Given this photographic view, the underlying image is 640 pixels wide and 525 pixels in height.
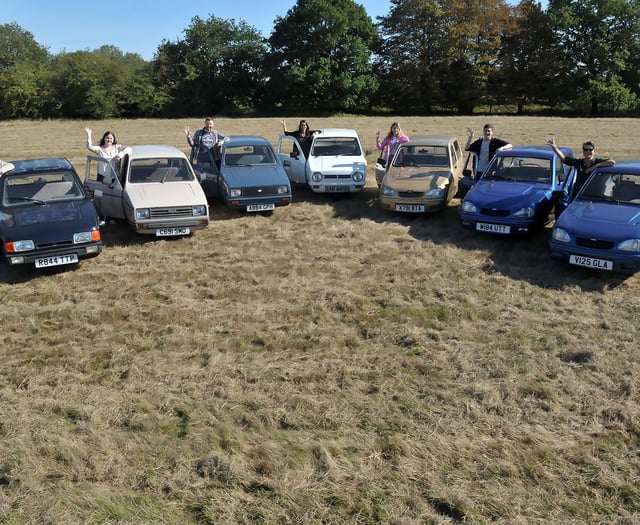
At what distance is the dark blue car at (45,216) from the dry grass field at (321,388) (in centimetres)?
44

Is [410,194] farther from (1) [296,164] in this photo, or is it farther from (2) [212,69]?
(2) [212,69]

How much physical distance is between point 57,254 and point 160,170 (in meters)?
3.10

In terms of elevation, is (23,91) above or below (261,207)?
above

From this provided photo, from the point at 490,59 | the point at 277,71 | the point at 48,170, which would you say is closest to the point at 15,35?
the point at 277,71

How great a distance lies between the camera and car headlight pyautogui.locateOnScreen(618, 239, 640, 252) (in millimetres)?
7828

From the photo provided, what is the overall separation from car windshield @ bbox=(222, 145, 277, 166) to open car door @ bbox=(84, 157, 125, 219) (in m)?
2.47

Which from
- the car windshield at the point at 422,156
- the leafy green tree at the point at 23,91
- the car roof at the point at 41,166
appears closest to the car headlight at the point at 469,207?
the car windshield at the point at 422,156

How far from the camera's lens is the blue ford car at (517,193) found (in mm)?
9695

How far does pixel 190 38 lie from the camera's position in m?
60.3

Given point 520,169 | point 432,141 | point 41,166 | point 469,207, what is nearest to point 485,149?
point 432,141

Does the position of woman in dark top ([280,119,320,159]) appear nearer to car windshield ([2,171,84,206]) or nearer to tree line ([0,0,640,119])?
car windshield ([2,171,84,206])

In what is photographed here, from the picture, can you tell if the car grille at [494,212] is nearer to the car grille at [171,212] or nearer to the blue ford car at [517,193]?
the blue ford car at [517,193]

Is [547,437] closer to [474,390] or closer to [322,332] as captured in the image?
[474,390]

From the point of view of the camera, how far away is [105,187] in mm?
11039
